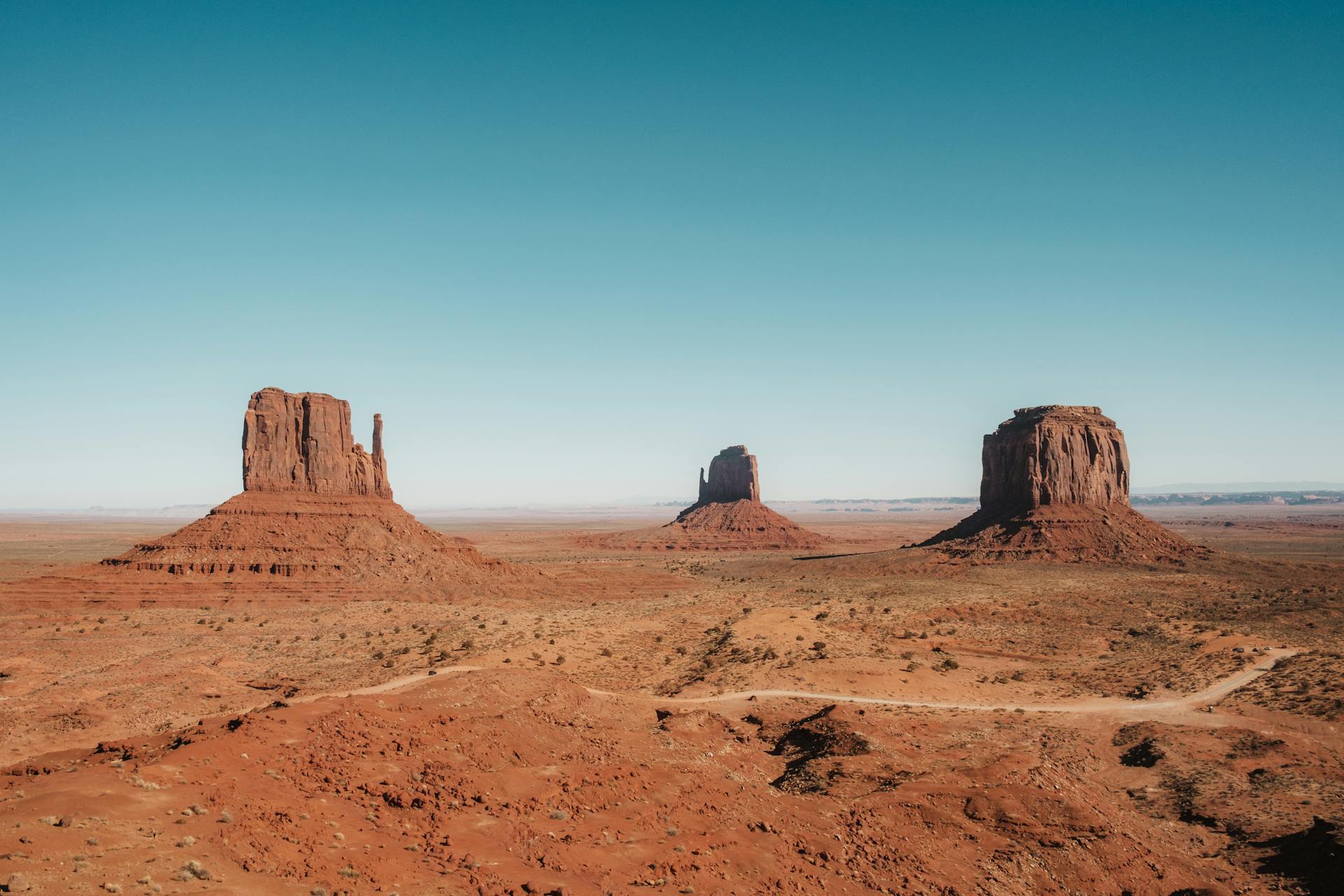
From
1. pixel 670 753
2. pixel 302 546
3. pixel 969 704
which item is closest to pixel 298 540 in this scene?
pixel 302 546

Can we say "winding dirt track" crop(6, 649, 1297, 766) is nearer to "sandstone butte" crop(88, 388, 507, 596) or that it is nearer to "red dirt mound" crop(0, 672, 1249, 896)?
"red dirt mound" crop(0, 672, 1249, 896)

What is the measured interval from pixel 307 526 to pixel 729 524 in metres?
87.0

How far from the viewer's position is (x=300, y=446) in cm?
6178

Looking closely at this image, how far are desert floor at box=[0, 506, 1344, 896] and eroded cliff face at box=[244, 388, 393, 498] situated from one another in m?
17.0

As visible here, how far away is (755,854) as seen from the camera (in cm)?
1416

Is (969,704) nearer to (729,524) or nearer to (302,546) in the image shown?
(302,546)

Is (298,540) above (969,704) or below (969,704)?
above

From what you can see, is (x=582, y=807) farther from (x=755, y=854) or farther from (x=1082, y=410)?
(x=1082, y=410)

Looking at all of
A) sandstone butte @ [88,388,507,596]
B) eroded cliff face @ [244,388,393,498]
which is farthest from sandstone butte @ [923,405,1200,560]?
eroded cliff face @ [244,388,393,498]

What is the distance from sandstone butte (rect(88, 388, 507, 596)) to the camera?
5425 centimetres

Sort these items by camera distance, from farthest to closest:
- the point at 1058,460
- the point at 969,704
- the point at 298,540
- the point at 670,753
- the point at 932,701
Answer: the point at 1058,460 → the point at 298,540 → the point at 932,701 → the point at 969,704 → the point at 670,753

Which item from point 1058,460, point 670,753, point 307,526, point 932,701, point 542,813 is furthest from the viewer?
point 1058,460

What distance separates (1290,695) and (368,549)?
55019 millimetres

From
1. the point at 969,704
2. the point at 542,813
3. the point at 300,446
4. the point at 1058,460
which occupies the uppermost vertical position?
the point at 300,446
